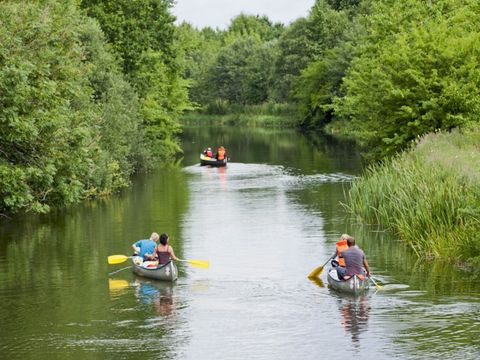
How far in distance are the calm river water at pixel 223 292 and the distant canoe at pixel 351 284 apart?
11.4 inches

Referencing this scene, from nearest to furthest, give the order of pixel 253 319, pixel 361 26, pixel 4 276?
pixel 253 319 → pixel 4 276 → pixel 361 26

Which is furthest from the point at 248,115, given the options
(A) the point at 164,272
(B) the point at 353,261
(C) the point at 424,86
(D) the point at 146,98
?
(B) the point at 353,261

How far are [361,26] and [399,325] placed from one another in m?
76.3

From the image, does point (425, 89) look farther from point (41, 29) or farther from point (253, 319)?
point (253, 319)

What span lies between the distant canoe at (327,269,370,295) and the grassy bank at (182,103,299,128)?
93475 millimetres

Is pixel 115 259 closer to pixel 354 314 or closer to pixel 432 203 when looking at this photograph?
pixel 354 314

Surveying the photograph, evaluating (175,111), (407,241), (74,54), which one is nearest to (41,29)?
(74,54)

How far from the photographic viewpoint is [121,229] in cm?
3900

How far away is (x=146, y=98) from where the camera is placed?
6781cm

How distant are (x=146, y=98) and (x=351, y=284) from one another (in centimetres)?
4396

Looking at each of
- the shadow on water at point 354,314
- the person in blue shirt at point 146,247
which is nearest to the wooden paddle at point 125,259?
the person in blue shirt at point 146,247

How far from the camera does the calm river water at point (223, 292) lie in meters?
21.1

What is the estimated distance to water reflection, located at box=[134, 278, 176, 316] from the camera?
81.5 feet

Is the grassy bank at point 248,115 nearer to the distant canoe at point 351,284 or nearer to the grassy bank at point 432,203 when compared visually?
the grassy bank at point 432,203
